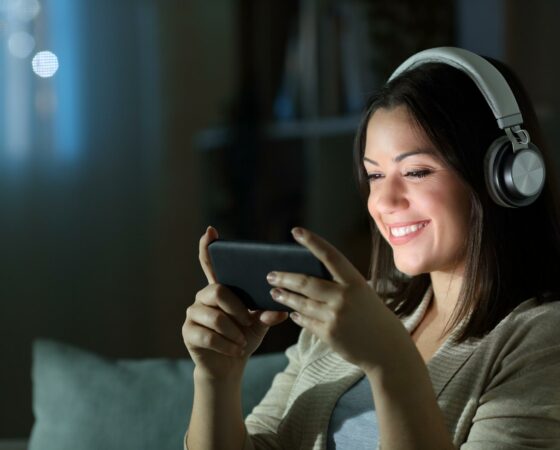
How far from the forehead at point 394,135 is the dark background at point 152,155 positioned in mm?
1347

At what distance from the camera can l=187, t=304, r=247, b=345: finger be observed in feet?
3.75

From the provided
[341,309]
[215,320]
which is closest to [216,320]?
[215,320]

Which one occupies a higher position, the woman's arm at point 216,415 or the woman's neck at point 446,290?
the woman's neck at point 446,290

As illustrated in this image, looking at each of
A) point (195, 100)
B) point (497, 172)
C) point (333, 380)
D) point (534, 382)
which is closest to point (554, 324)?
point (534, 382)

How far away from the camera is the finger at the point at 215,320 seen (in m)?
1.14

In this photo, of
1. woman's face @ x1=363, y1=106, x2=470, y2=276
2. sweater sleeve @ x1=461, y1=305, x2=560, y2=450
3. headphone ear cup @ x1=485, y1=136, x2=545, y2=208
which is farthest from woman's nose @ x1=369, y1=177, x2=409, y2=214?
sweater sleeve @ x1=461, y1=305, x2=560, y2=450

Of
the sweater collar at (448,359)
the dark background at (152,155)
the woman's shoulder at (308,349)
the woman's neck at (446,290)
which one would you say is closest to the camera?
the sweater collar at (448,359)

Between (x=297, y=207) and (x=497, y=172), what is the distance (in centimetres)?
167

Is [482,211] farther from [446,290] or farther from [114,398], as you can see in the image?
[114,398]

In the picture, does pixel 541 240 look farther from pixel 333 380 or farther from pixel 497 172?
pixel 333 380

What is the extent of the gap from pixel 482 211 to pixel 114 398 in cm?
74

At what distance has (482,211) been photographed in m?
1.21

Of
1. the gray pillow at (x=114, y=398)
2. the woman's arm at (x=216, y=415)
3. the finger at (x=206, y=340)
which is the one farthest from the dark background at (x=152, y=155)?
the finger at (x=206, y=340)

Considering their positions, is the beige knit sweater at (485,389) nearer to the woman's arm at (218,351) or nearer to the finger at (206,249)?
the woman's arm at (218,351)
